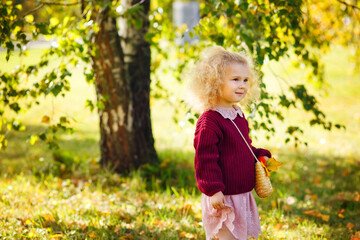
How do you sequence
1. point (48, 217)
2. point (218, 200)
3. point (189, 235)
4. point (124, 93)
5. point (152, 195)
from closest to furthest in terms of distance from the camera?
point (218, 200) → point (189, 235) → point (48, 217) → point (152, 195) → point (124, 93)

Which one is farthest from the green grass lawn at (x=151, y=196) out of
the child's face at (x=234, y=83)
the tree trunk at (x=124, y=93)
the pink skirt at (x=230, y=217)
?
the child's face at (x=234, y=83)

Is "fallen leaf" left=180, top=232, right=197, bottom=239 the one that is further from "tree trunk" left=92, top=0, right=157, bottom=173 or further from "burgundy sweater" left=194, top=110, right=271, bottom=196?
"tree trunk" left=92, top=0, right=157, bottom=173

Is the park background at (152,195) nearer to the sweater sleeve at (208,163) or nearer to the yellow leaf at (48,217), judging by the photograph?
the yellow leaf at (48,217)

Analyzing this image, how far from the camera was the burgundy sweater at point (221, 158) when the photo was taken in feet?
6.86

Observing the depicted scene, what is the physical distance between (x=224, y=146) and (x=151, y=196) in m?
1.70

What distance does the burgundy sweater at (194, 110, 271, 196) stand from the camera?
209cm

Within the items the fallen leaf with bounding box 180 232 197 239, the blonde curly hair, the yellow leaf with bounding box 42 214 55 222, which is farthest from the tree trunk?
the blonde curly hair

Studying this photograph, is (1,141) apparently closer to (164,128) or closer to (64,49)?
(64,49)

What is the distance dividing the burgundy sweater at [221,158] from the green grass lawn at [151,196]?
34.4 inches

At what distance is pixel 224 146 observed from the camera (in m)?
2.20

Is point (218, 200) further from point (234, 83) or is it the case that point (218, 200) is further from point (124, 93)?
point (124, 93)

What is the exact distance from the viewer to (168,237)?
Answer: 2.85 metres

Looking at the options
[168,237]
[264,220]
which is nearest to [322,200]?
[264,220]

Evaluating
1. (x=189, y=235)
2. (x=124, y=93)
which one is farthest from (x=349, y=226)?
(x=124, y=93)
